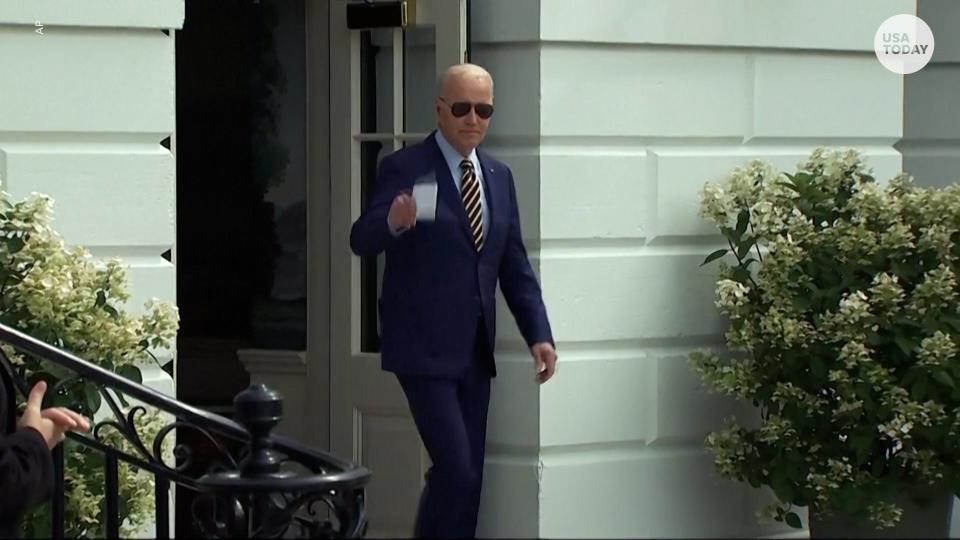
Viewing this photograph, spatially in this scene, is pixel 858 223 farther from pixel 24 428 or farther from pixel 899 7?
pixel 24 428

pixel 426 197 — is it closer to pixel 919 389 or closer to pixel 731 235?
pixel 731 235

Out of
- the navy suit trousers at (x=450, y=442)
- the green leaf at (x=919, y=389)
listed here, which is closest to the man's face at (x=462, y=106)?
the navy suit trousers at (x=450, y=442)

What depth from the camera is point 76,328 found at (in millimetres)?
6551

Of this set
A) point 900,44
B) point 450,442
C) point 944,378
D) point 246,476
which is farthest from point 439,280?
point 900,44

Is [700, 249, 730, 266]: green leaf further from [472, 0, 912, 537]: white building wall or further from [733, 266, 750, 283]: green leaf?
[472, 0, 912, 537]: white building wall

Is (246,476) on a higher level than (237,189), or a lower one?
lower

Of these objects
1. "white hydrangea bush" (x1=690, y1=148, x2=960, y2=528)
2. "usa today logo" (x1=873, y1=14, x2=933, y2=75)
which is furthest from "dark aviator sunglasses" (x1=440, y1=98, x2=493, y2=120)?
"usa today logo" (x1=873, y1=14, x2=933, y2=75)

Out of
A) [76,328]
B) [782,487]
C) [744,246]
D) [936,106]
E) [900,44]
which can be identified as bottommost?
[782,487]

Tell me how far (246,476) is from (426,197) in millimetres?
2445

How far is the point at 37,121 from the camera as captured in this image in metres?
7.39

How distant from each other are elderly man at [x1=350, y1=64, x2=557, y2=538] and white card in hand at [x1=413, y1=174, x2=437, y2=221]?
0.02m

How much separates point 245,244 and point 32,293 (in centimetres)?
397

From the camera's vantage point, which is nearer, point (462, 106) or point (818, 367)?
point (462, 106)

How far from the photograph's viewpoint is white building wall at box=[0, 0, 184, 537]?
7.37 m
